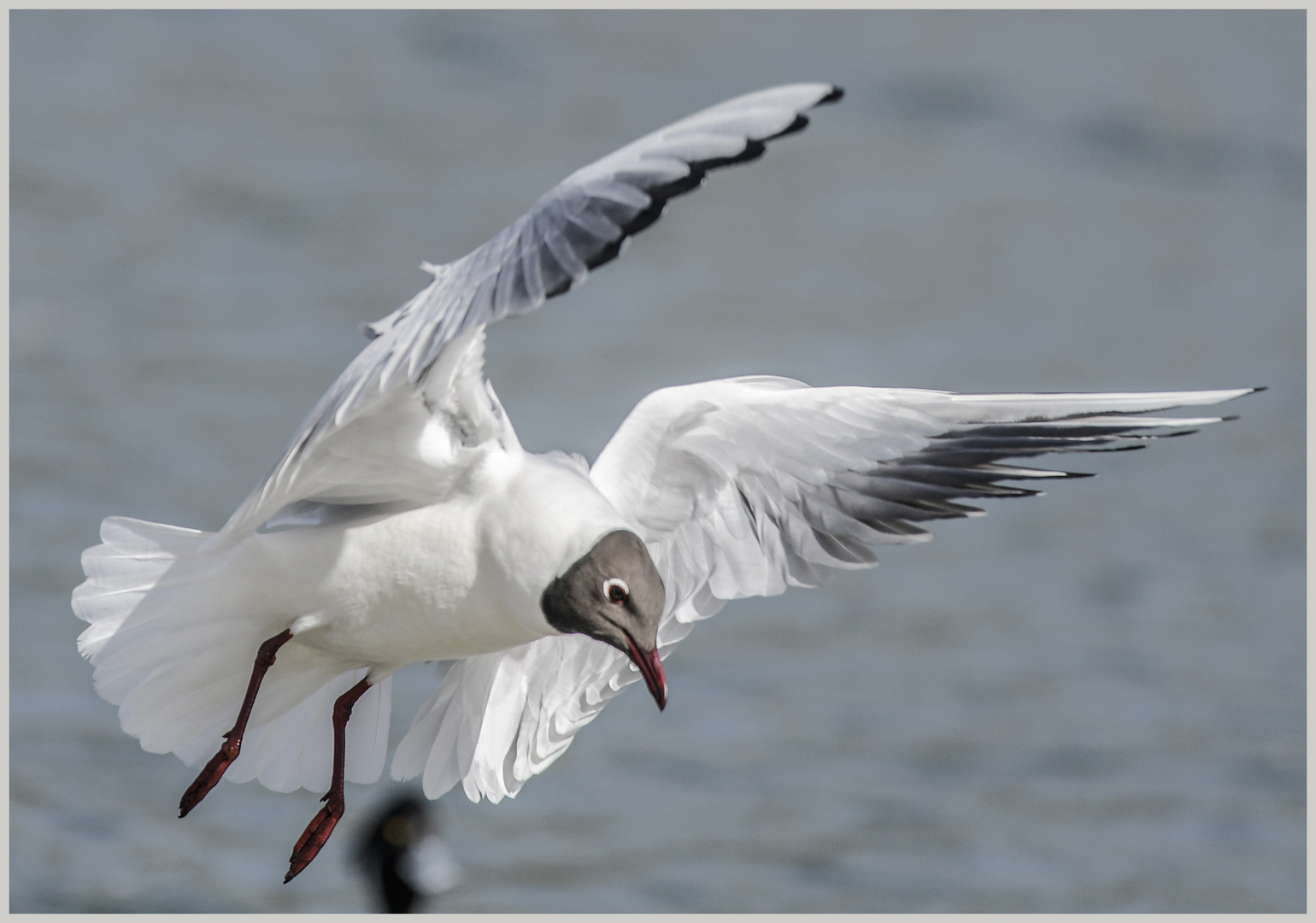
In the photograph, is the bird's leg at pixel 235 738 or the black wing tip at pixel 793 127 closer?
the black wing tip at pixel 793 127

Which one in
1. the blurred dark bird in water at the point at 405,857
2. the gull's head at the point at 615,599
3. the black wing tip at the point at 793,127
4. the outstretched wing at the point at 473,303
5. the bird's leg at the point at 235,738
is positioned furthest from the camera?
the blurred dark bird in water at the point at 405,857

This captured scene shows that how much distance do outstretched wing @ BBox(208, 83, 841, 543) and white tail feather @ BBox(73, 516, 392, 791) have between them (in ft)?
0.71

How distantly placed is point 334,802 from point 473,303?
1648 mm

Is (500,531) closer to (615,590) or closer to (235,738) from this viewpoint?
(615,590)

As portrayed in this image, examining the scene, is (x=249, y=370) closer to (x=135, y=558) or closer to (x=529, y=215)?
(x=135, y=558)

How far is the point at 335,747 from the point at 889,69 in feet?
47.9

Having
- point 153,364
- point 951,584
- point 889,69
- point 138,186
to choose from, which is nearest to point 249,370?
point 153,364

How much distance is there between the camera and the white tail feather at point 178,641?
4.73 m

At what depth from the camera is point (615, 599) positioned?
170 inches

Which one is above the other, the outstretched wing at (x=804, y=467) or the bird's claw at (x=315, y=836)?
the outstretched wing at (x=804, y=467)

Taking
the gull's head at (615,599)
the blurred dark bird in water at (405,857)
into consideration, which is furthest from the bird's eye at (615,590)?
the blurred dark bird in water at (405,857)

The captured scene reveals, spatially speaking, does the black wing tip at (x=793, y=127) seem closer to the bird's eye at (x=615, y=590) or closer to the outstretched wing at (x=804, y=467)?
the bird's eye at (x=615, y=590)

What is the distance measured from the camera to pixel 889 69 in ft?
61.7

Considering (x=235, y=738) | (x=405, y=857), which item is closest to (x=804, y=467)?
(x=235, y=738)
